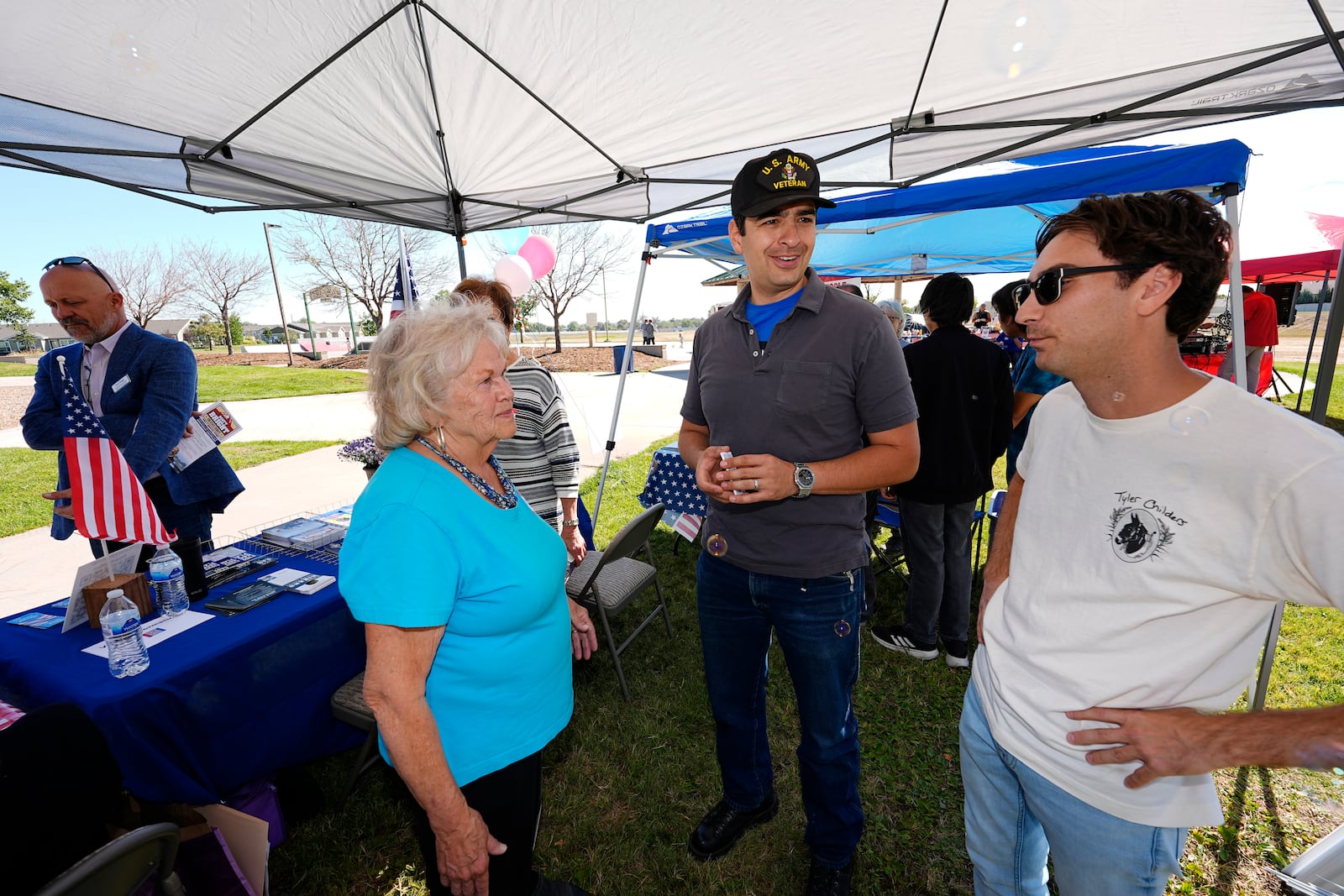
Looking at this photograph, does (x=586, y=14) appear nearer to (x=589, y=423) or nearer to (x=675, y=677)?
(x=675, y=677)

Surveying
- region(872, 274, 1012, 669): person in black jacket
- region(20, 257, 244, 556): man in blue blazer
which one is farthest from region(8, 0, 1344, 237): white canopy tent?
region(872, 274, 1012, 669): person in black jacket

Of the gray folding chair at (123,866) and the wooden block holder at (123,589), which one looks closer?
the gray folding chair at (123,866)

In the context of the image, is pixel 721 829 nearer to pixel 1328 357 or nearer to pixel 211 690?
pixel 211 690

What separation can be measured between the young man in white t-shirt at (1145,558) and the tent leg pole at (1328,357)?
254 cm

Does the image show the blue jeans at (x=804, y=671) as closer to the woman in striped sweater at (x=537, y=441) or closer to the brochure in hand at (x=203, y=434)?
the woman in striped sweater at (x=537, y=441)

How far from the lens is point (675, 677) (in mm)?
3518

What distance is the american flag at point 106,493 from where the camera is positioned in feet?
7.28

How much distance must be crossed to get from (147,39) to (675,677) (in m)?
4.39

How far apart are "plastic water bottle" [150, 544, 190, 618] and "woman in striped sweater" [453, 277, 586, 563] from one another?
51.1 inches

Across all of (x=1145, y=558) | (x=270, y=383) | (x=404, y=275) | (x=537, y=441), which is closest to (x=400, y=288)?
(x=404, y=275)

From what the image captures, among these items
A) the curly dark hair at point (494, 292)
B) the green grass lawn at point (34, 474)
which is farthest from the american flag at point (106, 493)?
the green grass lawn at point (34, 474)

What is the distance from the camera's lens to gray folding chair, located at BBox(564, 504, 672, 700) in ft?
10.1

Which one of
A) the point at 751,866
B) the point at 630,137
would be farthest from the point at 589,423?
the point at 751,866

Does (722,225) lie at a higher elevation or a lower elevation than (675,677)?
higher
